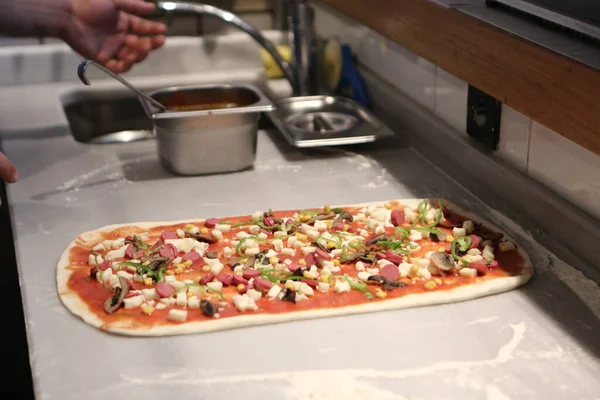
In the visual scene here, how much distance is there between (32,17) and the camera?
70.7 inches

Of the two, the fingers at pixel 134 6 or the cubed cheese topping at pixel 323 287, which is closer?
the cubed cheese topping at pixel 323 287

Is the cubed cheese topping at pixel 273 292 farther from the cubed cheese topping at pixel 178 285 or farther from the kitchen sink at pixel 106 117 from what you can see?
the kitchen sink at pixel 106 117

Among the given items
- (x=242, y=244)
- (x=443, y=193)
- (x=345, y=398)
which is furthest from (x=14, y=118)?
(x=345, y=398)

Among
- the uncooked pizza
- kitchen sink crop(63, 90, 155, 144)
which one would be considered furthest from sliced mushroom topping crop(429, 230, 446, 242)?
kitchen sink crop(63, 90, 155, 144)

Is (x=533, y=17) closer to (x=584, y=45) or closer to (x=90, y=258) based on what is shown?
(x=584, y=45)

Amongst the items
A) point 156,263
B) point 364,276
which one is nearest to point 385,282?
point 364,276

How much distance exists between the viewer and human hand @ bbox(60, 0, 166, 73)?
5.98 feet

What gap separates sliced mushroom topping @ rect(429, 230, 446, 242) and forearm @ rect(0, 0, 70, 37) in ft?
3.32

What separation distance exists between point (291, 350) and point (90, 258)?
0.41 metres

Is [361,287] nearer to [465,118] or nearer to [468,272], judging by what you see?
[468,272]

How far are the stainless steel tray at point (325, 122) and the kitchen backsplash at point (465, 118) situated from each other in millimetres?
118

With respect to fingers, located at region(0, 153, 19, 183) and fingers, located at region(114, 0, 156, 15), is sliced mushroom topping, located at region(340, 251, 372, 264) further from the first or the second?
fingers, located at region(114, 0, 156, 15)

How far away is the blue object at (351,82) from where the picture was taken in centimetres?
200

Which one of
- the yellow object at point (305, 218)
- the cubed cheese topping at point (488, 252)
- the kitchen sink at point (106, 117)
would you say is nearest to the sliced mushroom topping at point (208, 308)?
the yellow object at point (305, 218)
